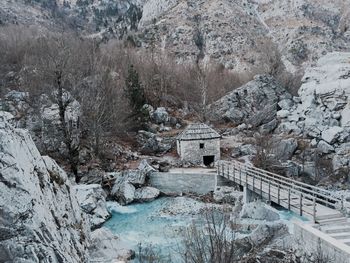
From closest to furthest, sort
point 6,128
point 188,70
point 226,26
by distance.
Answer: point 6,128 < point 188,70 < point 226,26

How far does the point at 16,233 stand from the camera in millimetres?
6191

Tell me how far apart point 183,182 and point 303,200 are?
11.6m

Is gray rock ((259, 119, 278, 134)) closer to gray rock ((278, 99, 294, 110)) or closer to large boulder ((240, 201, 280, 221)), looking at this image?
gray rock ((278, 99, 294, 110))

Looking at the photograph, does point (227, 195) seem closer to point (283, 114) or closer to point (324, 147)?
point (324, 147)

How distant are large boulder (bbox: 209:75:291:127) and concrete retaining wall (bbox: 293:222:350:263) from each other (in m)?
32.6

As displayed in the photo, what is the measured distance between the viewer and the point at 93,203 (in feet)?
75.6

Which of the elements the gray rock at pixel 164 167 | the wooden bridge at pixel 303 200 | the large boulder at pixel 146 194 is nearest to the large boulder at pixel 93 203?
the large boulder at pixel 146 194

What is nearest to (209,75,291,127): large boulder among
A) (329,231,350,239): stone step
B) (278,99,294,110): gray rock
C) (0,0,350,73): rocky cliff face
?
(278,99,294,110): gray rock

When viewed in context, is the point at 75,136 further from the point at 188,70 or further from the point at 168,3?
the point at 168,3

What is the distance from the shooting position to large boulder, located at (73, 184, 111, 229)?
2220 cm

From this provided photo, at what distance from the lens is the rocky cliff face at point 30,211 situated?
6.14 metres

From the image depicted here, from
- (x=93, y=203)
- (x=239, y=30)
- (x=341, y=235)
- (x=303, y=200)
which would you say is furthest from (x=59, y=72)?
(x=239, y=30)

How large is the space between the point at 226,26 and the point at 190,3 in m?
13.9

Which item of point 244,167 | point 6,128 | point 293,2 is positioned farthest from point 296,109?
point 293,2
